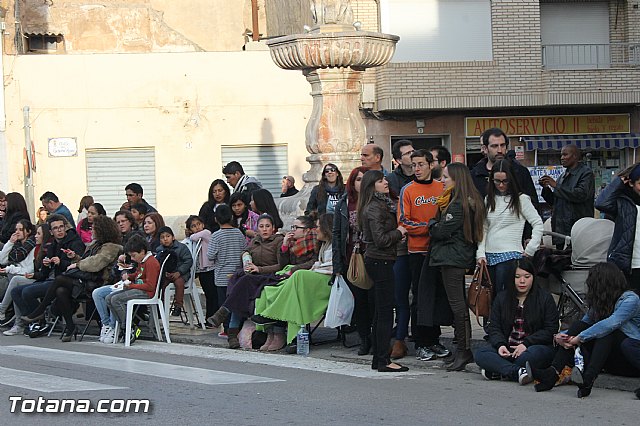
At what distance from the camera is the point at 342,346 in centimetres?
1312

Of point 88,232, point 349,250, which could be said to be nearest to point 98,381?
point 349,250

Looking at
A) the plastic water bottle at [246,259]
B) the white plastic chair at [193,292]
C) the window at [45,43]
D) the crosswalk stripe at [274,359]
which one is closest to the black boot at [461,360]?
the crosswalk stripe at [274,359]

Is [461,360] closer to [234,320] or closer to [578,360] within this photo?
[578,360]

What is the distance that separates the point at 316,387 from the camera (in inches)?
400

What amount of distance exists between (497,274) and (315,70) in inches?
286

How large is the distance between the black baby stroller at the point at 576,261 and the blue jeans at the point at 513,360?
0.93 metres

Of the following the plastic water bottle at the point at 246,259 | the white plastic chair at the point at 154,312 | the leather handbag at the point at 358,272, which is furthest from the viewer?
the white plastic chair at the point at 154,312

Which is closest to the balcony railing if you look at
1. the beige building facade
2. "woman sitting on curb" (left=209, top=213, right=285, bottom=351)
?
the beige building facade

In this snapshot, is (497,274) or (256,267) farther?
(256,267)

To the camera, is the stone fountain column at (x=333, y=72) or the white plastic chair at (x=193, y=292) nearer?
the white plastic chair at (x=193, y=292)

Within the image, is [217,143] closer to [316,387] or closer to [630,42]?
[630,42]

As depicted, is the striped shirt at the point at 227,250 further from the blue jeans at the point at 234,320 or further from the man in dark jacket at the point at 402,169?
the man in dark jacket at the point at 402,169

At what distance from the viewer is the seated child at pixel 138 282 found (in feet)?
46.5

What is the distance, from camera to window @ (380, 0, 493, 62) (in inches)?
1219
